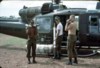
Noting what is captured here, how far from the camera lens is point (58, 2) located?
1689cm

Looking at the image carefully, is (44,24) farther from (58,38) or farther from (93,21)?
(93,21)

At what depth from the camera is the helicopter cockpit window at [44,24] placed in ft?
48.6

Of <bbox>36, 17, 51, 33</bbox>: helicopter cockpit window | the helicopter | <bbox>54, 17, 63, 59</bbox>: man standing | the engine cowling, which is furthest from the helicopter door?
the engine cowling

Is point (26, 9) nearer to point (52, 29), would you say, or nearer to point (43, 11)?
point (43, 11)

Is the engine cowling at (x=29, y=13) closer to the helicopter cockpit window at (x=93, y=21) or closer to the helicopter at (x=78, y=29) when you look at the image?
the helicopter at (x=78, y=29)

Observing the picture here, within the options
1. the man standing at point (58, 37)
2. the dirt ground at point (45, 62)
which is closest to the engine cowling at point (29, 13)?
the dirt ground at point (45, 62)

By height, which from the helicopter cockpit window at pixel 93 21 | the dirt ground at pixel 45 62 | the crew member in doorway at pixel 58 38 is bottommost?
the dirt ground at pixel 45 62

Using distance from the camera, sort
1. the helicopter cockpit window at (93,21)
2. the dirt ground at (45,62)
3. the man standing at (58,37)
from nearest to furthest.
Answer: the dirt ground at (45,62) < the man standing at (58,37) < the helicopter cockpit window at (93,21)

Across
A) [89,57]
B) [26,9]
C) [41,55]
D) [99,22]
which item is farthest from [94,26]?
[26,9]

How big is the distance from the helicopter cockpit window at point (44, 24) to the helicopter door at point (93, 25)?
1.97 metres

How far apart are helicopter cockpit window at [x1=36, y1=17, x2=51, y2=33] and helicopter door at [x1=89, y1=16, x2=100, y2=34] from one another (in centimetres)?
197

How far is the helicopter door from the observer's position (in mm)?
14273

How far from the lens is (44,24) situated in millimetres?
14961

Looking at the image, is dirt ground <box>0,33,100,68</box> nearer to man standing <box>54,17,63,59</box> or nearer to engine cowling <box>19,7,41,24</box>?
man standing <box>54,17,63,59</box>
